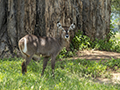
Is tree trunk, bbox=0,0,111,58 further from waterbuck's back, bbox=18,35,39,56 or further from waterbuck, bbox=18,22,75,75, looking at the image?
waterbuck's back, bbox=18,35,39,56

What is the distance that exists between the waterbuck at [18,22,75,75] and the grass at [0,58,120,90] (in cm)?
52

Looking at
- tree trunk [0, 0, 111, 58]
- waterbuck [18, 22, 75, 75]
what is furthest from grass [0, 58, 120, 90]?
tree trunk [0, 0, 111, 58]

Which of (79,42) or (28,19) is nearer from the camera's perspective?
(28,19)

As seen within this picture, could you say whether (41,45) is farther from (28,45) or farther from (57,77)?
(57,77)

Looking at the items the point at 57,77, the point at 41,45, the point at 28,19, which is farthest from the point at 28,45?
the point at 28,19

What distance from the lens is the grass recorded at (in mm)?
4320

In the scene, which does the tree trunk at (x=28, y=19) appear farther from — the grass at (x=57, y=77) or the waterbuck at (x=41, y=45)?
the waterbuck at (x=41, y=45)

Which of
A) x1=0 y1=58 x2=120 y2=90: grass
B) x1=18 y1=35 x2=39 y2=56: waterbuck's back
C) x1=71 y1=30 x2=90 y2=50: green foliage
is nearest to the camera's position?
x1=0 y1=58 x2=120 y2=90: grass

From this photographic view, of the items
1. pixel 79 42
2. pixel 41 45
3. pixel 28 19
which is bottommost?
pixel 79 42

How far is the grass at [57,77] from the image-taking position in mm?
4320

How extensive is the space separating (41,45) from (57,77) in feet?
3.61

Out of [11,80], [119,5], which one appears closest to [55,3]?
[11,80]

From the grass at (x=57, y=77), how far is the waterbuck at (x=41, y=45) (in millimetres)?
522

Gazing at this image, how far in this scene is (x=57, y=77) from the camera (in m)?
5.66
